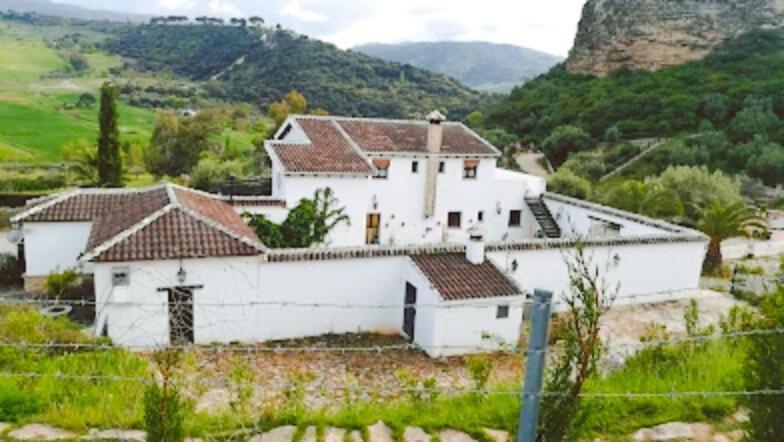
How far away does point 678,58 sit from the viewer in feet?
212

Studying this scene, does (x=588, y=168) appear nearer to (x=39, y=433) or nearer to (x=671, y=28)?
(x=671, y=28)

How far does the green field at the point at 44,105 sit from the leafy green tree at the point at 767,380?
160 ft

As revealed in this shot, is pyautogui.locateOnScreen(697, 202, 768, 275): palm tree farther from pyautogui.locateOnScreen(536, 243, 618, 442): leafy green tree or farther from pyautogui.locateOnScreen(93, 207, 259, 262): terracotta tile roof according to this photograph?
pyautogui.locateOnScreen(536, 243, 618, 442): leafy green tree

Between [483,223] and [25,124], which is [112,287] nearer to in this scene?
[483,223]

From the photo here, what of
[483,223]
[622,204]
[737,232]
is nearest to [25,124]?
[483,223]

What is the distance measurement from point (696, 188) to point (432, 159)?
48.0ft

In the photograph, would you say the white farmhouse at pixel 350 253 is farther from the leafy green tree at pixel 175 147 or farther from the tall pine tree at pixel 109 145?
the leafy green tree at pixel 175 147

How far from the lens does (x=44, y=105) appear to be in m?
67.9

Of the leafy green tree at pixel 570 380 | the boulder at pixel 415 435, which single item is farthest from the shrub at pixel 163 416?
the leafy green tree at pixel 570 380

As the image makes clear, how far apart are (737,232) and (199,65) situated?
94.4 metres

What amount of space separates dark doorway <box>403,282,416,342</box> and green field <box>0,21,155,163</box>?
39765 mm

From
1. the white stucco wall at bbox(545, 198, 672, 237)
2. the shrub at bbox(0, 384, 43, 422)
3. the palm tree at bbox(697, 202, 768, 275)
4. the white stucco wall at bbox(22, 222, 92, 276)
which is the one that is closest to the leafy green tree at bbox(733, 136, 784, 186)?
the palm tree at bbox(697, 202, 768, 275)

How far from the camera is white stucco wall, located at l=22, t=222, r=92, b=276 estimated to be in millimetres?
17141

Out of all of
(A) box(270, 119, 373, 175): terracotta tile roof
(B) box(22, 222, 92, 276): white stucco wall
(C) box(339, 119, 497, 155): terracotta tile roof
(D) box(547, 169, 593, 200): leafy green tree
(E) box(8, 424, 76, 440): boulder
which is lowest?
(B) box(22, 222, 92, 276): white stucco wall
